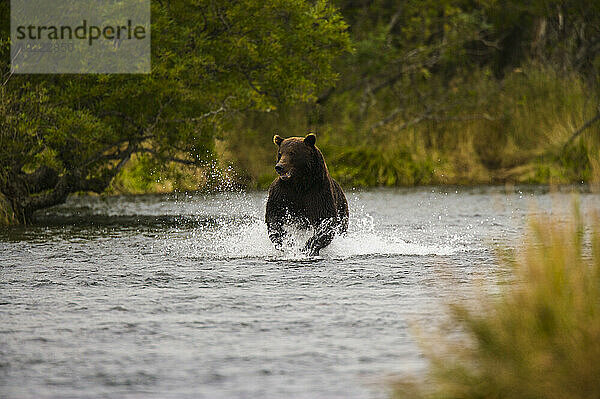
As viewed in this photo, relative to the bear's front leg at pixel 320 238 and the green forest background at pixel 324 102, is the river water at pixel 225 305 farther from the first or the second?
the green forest background at pixel 324 102

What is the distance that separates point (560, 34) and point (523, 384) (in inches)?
1377

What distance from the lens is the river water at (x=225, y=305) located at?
626 centimetres

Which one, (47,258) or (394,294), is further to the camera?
(47,258)

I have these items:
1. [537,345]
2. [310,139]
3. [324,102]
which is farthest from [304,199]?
[324,102]

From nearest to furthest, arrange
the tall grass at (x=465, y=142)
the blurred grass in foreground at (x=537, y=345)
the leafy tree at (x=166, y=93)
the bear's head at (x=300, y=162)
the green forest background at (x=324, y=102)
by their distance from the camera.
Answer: the blurred grass in foreground at (x=537, y=345) → the bear's head at (x=300, y=162) → the leafy tree at (x=166, y=93) → the green forest background at (x=324, y=102) → the tall grass at (x=465, y=142)

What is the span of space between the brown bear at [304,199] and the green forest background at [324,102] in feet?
22.8

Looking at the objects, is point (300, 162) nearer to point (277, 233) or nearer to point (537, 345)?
point (277, 233)

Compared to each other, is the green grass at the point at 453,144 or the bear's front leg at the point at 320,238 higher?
the green grass at the point at 453,144

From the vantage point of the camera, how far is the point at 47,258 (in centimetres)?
1291

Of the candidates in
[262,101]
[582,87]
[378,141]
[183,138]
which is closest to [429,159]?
[378,141]

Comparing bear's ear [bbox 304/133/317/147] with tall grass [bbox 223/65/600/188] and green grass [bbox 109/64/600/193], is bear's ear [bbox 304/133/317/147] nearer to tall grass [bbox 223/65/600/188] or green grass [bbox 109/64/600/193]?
green grass [bbox 109/64/600/193]

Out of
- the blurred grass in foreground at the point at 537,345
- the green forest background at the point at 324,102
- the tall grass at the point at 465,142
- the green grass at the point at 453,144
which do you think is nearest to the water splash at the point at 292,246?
the green forest background at the point at 324,102

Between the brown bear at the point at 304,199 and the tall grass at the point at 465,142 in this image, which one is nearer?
the brown bear at the point at 304,199

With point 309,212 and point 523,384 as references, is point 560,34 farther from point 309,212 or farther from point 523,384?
point 523,384
